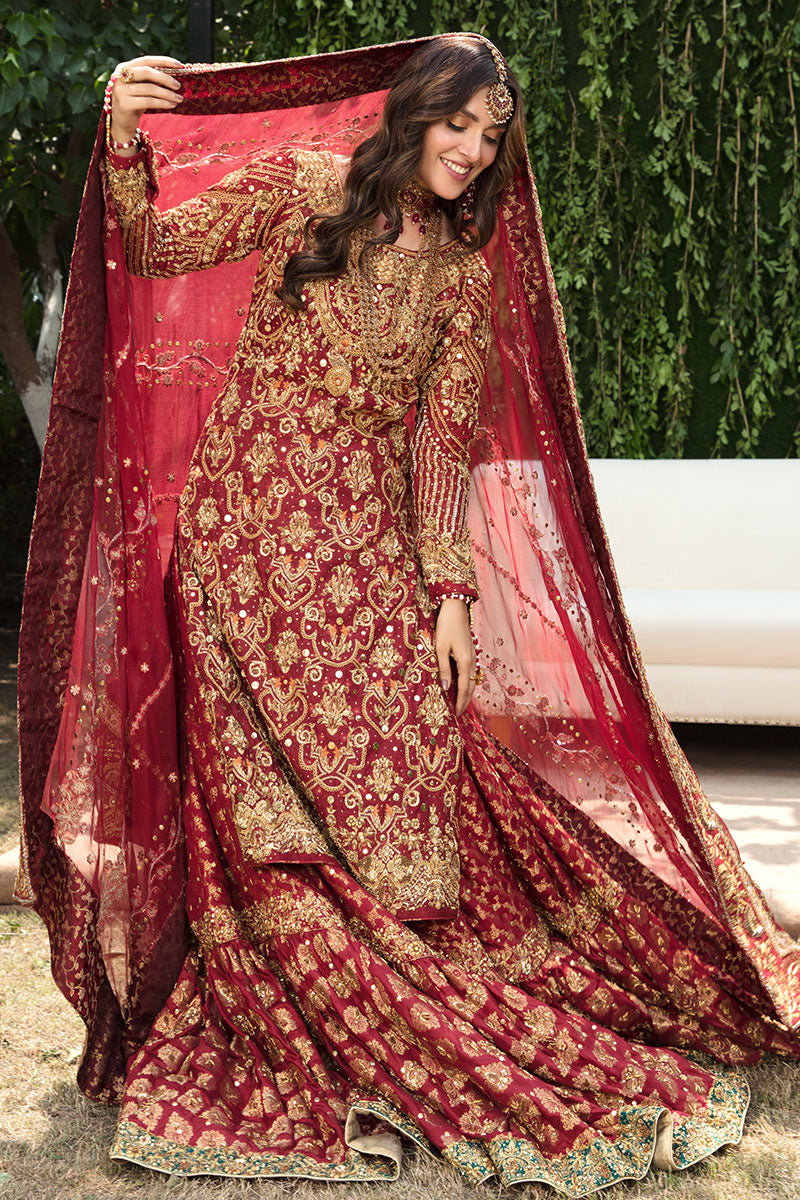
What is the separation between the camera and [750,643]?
4.21 meters

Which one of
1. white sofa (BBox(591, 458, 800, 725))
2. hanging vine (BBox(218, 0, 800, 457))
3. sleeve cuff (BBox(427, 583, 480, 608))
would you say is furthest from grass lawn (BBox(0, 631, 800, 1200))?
hanging vine (BBox(218, 0, 800, 457))

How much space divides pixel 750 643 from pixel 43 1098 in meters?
2.79

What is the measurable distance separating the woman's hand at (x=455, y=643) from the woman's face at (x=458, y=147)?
0.74m

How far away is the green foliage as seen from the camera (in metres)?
5.22

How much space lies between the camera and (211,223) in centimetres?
225

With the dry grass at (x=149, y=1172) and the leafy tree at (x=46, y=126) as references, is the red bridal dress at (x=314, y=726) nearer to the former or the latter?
the dry grass at (x=149, y=1172)

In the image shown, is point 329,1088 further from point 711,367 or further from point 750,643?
point 711,367

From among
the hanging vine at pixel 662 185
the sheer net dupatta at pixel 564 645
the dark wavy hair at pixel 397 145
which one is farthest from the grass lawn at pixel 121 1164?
the hanging vine at pixel 662 185

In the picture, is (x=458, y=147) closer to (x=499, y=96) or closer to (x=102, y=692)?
(x=499, y=96)

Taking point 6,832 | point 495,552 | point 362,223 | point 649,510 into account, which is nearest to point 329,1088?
point 495,552

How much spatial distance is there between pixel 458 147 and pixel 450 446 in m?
0.53

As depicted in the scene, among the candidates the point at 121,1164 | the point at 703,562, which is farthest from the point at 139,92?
the point at 703,562

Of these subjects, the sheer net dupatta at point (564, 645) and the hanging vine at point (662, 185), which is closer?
the sheer net dupatta at point (564, 645)

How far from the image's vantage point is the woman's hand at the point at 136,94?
2.07 meters
